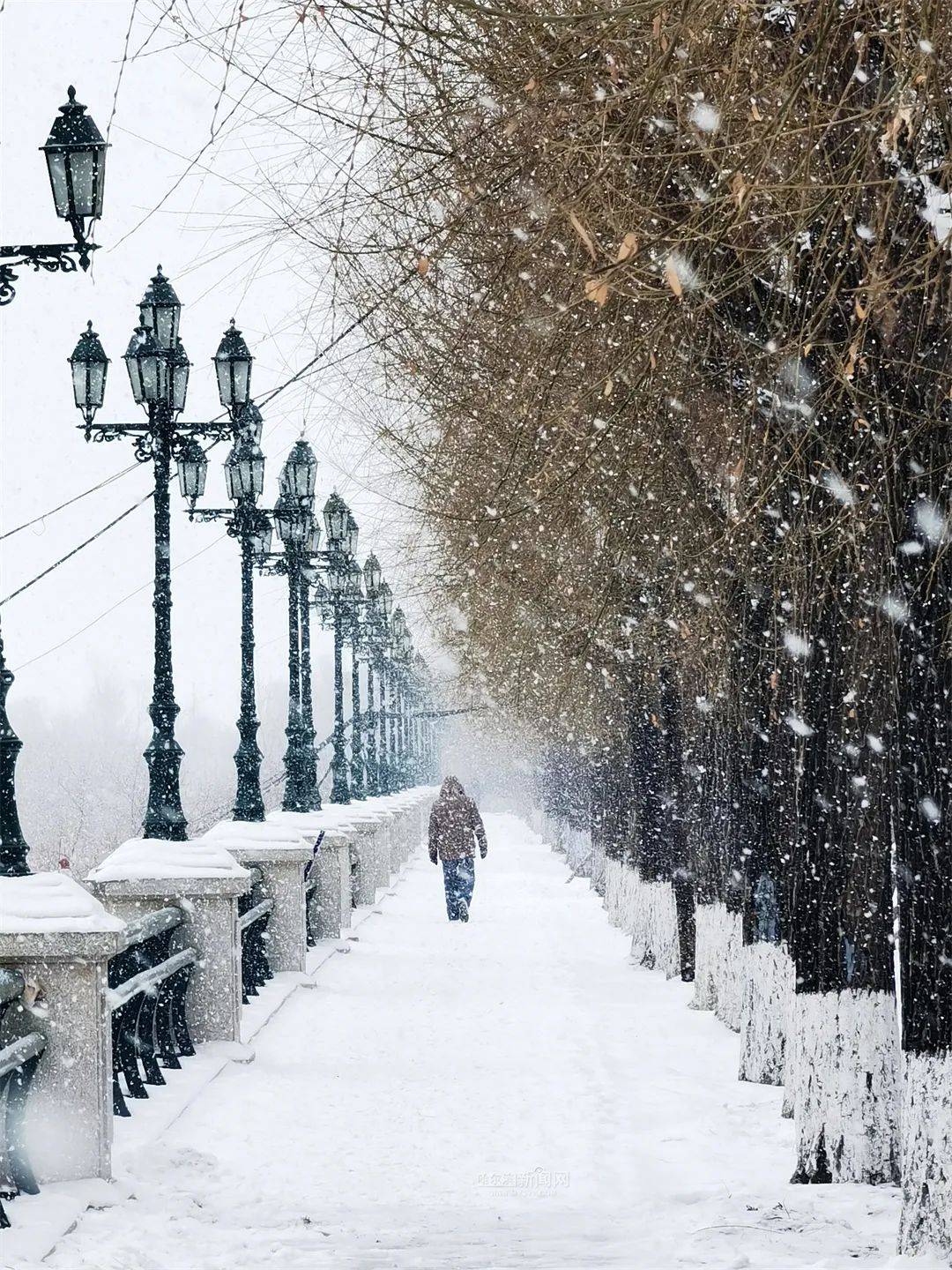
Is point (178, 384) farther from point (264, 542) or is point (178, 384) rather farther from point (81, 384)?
point (264, 542)

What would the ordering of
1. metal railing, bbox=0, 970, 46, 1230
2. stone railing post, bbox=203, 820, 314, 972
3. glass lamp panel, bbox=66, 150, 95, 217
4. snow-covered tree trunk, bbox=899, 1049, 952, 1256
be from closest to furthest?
snow-covered tree trunk, bbox=899, 1049, 952, 1256
metal railing, bbox=0, 970, 46, 1230
glass lamp panel, bbox=66, 150, 95, 217
stone railing post, bbox=203, 820, 314, 972

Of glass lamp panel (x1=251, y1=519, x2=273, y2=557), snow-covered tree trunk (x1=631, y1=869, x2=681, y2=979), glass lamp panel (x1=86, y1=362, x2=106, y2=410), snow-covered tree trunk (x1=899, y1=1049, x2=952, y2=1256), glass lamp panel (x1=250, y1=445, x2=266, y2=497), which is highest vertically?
glass lamp panel (x1=86, y1=362, x2=106, y2=410)

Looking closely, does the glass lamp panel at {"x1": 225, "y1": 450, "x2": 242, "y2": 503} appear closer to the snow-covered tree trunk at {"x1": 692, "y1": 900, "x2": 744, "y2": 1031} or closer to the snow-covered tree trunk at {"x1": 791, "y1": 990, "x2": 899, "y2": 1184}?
the snow-covered tree trunk at {"x1": 692, "y1": 900, "x2": 744, "y2": 1031}

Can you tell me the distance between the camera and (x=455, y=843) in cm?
2320

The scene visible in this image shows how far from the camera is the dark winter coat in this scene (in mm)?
23156

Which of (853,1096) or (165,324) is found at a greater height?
(165,324)

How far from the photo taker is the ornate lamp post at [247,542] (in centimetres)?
1583

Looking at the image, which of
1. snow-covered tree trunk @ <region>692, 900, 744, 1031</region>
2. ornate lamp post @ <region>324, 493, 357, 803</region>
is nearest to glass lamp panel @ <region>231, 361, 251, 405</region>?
snow-covered tree trunk @ <region>692, 900, 744, 1031</region>

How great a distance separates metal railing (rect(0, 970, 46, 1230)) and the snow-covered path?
1.44 feet

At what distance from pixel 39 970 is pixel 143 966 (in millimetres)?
3084

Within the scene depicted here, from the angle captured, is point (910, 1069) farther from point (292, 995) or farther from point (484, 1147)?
point (292, 995)

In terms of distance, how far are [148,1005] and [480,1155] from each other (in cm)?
254

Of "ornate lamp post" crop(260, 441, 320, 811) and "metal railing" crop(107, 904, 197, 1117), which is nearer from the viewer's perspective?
"metal railing" crop(107, 904, 197, 1117)

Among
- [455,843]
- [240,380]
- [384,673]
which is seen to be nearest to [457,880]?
[455,843]
